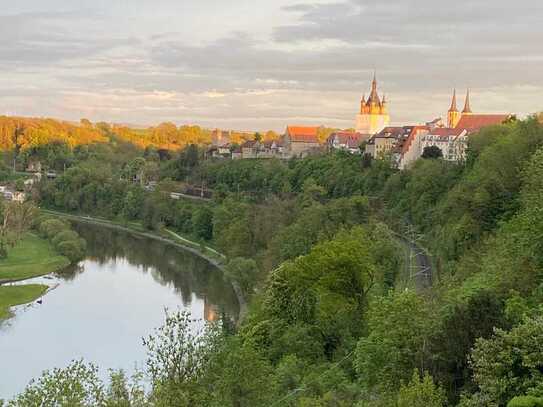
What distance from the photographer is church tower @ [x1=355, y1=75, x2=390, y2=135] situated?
65.4 meters

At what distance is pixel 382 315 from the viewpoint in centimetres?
1295

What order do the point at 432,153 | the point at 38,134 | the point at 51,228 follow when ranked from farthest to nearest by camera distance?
1. the point at 38,134
2. the point at 51,228
3. the point at 432,153

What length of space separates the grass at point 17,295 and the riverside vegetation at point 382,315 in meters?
9.56

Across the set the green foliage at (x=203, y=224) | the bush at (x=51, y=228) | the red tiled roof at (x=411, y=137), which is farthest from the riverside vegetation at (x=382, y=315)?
the bush at (x=51, y=228)

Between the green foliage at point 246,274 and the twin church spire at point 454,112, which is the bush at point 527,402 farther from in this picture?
the twin church spire at point 454,112

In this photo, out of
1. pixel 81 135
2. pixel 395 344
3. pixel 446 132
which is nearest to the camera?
pixel 395 344

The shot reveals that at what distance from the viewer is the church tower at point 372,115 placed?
215ft

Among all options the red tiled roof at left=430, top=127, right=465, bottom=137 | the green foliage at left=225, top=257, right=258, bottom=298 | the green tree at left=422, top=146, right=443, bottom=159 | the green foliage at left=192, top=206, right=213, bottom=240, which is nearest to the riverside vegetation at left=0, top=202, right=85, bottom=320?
the green foliage at left=192, top=206, right=213, bottom=240

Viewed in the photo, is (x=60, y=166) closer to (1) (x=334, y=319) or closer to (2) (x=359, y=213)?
(2) (x=359, y=213)

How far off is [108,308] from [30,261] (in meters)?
11.5

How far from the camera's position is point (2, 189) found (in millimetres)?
70188

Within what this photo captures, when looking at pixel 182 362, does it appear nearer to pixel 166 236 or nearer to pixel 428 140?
pixel 428 140

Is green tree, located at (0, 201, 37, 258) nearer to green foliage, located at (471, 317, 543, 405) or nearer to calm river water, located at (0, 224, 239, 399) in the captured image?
calm river water, located at (0, 224, 239, 399)

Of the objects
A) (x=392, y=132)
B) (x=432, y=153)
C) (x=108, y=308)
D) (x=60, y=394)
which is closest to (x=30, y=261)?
(x=108, y=308)
